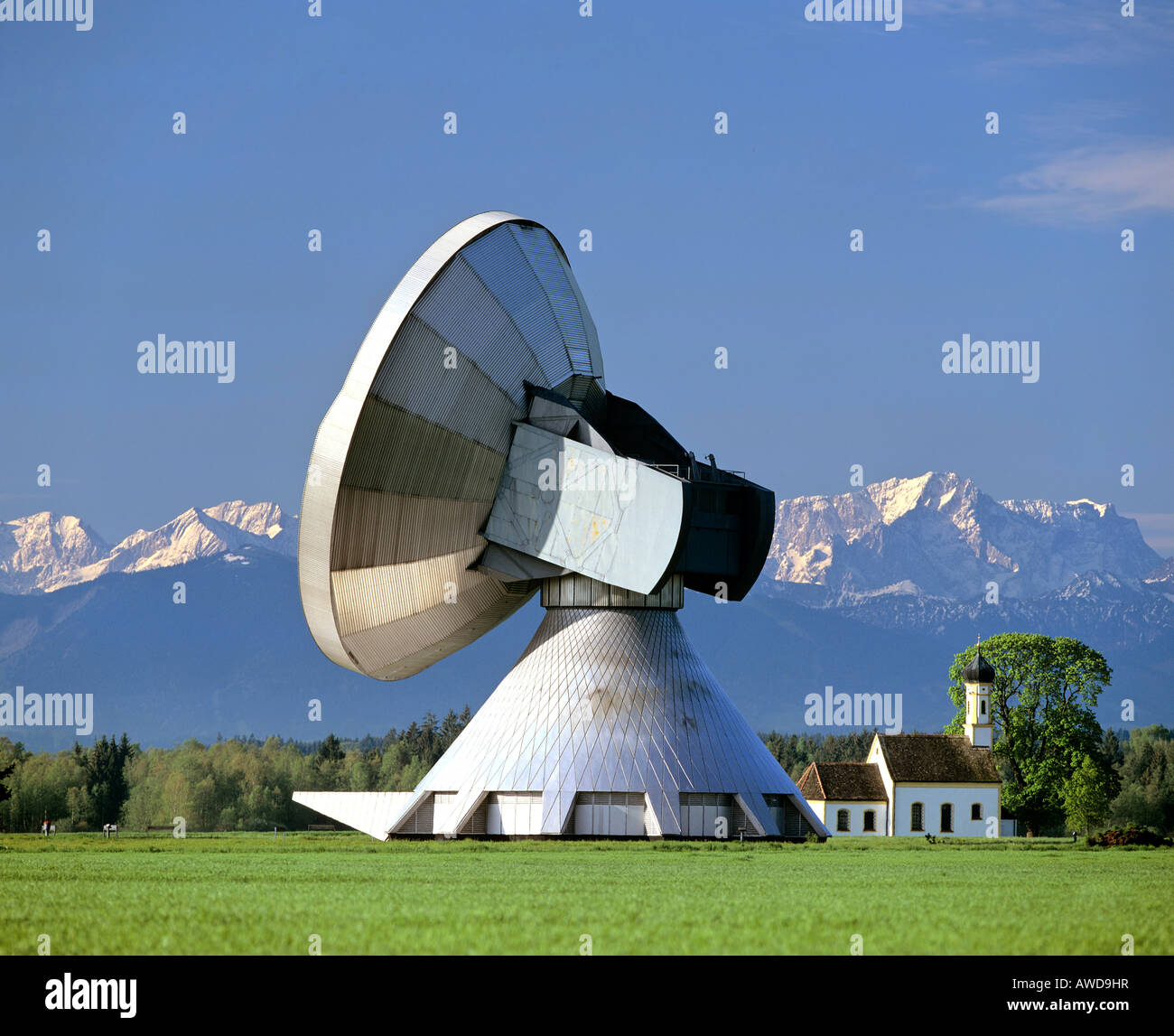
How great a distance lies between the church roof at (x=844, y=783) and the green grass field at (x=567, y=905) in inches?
2043

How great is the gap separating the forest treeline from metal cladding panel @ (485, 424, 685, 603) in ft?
125

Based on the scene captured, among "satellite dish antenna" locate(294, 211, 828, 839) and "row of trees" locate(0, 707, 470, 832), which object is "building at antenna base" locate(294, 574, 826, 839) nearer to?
"satellite dish antenna" locate(294, 211, 828, 839)

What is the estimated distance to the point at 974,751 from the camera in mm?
90062

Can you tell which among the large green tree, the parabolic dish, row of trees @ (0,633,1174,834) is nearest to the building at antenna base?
the parabolic dish

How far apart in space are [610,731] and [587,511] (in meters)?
6.67

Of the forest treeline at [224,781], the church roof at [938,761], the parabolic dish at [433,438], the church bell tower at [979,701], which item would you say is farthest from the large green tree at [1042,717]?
the parabolic dish at [433,438]

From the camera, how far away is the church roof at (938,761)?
8856 centimetres

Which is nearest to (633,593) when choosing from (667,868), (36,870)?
(667,868)

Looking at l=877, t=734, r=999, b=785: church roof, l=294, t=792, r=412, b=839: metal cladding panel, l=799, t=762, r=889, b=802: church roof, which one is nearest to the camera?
l=294, t=792, r=412, b=839: metal cladding panel

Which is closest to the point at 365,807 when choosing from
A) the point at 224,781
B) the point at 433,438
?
the point at 433,438

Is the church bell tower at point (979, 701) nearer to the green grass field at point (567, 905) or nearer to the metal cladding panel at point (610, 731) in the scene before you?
the metal cladding panel at point (610, 731)

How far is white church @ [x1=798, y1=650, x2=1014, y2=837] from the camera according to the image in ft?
289

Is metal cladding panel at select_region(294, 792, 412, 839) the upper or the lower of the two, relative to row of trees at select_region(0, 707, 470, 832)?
upper
